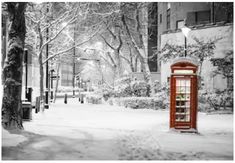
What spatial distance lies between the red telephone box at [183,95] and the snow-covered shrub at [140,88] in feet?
41.9

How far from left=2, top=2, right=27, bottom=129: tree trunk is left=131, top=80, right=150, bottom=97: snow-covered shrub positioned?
13994 millimetres

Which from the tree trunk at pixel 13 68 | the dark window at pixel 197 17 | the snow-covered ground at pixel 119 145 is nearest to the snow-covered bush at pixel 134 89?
the dark window at pixel 197 17

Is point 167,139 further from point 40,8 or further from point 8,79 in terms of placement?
point 40,8

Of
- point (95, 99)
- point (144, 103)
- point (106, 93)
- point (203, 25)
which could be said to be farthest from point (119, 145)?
point (95, 99)

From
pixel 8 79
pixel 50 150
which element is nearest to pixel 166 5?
pixel 8 79

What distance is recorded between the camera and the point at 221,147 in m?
8.25

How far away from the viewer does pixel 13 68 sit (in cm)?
996

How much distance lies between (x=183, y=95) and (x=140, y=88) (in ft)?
42.6

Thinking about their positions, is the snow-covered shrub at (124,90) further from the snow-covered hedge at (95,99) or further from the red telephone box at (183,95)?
the red telephone box at (183,95)

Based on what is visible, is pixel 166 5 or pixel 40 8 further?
pixel 166 5

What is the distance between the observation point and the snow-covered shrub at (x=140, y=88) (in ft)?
76.5

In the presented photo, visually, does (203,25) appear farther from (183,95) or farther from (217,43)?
(183,95)

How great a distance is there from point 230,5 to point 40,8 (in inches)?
484

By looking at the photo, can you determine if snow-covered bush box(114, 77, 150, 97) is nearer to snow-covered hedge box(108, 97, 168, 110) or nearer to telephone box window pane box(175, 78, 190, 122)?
snow-covered hedge box(108, 97, 168, 110)
